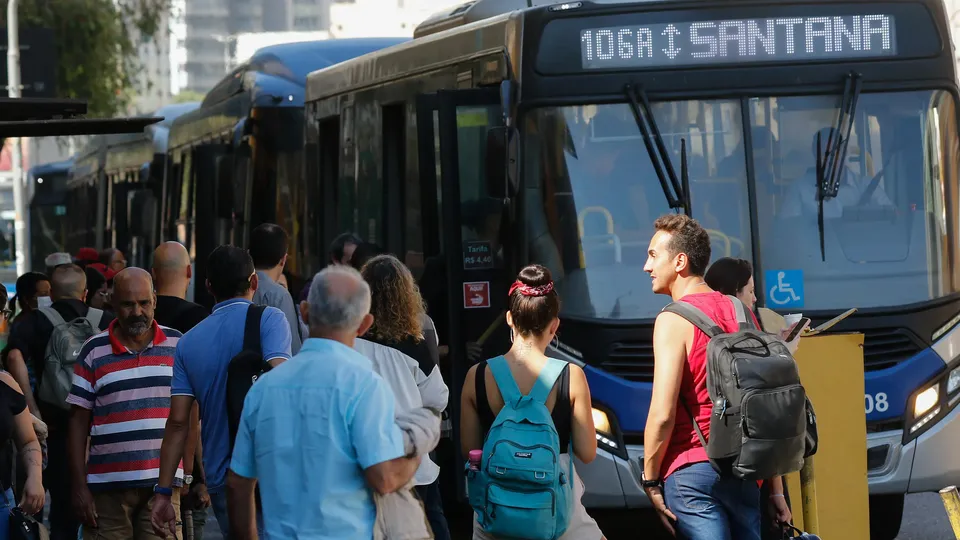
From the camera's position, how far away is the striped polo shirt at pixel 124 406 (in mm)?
6906

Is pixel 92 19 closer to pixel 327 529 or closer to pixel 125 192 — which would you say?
pixel 125 192

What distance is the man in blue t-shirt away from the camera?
6.23 m

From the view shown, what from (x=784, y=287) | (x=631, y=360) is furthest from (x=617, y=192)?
(x=784, y=287)

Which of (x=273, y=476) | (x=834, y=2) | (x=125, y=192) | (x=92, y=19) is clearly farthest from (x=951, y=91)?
(x=92, y=19)

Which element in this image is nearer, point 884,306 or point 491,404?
point 491,404

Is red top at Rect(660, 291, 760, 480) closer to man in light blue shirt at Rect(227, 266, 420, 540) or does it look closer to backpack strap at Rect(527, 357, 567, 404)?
backpack strap at Rect(527, 357, 567, 404)

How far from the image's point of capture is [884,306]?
30.4 ft

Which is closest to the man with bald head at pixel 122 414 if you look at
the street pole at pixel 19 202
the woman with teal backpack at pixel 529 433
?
the woman with teal backpack at pixel 529 433

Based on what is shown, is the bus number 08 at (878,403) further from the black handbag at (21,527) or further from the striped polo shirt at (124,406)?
the black handbag at (21,527)

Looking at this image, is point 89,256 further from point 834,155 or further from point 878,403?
point 878,403

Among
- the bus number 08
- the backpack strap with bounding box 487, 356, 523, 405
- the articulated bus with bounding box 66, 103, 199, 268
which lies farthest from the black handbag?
the articulated bus with bounding box 66, 103, 199, 268

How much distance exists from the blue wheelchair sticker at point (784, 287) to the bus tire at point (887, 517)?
1.67 m

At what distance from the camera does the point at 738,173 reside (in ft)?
30.5

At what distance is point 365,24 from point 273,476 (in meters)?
160
